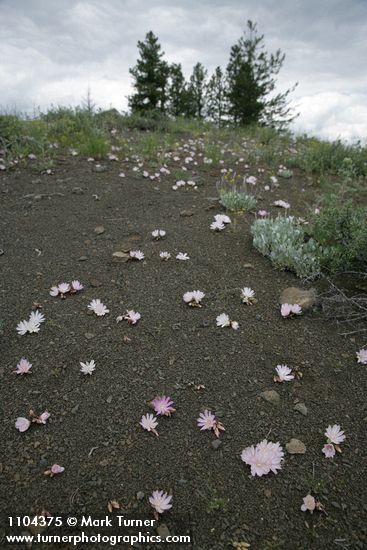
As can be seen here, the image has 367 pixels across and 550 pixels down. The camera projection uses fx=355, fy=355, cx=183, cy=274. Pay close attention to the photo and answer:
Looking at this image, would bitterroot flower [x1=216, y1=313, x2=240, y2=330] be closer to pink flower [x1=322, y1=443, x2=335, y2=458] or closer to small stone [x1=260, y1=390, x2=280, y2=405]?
small stone [x1=260, y1=390, x2=280, y2=405]

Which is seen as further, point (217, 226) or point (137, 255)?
point (217, 226)

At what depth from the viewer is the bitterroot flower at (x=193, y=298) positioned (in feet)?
10.00

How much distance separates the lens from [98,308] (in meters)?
2.96

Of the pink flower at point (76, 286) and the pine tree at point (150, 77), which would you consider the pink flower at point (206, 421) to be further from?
the pine tree at point (150, 77)

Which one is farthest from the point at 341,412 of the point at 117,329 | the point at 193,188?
the point at 193,188

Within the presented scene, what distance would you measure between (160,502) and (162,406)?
0.53 m

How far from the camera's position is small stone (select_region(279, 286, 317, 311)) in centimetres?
297

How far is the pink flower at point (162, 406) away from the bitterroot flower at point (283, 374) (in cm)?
74

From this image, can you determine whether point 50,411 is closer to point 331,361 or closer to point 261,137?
point 331,361

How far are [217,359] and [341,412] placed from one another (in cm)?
85

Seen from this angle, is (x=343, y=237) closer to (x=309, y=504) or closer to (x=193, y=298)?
(x=193, y=298)

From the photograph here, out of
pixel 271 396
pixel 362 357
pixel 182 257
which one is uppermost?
pixel 182 257

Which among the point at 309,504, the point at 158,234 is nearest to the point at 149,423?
the point at 309,504

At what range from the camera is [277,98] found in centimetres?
2058
